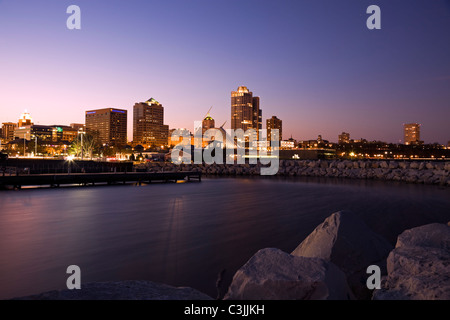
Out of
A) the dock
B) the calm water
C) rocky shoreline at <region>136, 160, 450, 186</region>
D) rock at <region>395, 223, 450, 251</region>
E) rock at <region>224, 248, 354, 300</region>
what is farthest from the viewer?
rocky shoreline at <region>136, 160, 450, 186</region>

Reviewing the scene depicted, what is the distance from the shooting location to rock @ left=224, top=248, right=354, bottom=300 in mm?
3865

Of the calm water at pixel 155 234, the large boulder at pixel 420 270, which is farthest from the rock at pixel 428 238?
the calm water at pixel 155 234

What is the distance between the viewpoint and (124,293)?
361cm

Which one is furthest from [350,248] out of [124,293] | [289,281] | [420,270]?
[124,293]

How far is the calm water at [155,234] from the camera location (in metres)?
7.41

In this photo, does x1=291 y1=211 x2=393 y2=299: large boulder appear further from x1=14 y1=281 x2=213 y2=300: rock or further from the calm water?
x1=14 y1=281 x2=213 y2=300: rock

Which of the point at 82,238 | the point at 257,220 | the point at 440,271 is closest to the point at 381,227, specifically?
the point at 257,220

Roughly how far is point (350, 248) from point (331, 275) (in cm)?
200

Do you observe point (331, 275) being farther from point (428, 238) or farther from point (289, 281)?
point (428, 238)

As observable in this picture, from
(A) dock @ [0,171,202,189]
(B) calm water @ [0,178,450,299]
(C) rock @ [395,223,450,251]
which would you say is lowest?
(B) calm water @ [0,178,450,299]

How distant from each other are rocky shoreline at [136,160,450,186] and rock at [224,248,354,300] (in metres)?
39.3

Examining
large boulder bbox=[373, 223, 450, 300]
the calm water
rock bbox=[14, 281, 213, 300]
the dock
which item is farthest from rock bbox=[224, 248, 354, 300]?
the dock
